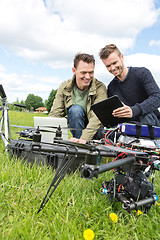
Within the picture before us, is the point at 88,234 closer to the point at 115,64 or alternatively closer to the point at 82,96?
the point at 115,64

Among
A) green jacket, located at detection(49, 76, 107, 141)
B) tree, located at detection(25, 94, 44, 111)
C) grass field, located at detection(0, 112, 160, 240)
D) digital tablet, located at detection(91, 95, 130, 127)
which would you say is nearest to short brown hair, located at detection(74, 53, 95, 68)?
green jacket, located at detection(49, 76, 107, 141)

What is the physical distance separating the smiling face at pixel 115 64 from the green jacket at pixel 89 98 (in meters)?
0.45

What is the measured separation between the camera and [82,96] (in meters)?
3.92

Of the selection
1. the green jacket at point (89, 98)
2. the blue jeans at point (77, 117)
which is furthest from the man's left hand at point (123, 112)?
the blue jeans at point (77, 117)

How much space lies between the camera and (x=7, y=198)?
1913 millimetres

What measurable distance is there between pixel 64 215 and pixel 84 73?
249 cm

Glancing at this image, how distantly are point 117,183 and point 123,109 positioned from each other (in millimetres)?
1035

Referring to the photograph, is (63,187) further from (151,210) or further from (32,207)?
(151,210)

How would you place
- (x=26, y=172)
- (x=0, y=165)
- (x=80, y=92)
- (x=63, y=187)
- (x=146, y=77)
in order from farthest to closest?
1. (x=80, y=92)
2. (x=146, y=77)
3. (x=0, y=165)
4. (x=26, y=172)
5. (x=63, y=187)

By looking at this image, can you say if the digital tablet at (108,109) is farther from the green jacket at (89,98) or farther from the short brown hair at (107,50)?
the short brown hair at (107,50)

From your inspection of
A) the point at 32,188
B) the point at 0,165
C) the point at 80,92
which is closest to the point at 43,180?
the point at 32,188

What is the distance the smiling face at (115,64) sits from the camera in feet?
10.8

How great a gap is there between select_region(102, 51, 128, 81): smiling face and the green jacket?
1.48 feet

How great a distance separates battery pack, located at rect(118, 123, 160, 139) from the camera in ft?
7.06
